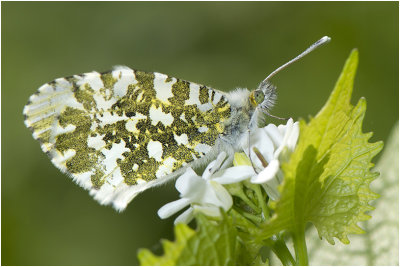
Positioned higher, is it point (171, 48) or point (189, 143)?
point (171, 48)

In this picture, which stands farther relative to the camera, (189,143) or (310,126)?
(189,143)

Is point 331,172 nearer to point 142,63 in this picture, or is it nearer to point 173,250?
point 173,250

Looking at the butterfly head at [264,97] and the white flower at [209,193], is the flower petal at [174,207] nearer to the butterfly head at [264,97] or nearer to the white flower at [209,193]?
the white flower at [209,193]

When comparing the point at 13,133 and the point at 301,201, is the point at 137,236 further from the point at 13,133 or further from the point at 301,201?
the point at 301,201

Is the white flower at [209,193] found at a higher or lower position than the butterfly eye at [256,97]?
lower

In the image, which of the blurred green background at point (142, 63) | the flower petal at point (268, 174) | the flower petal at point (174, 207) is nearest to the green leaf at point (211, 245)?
the flower petal at point (268, 174)

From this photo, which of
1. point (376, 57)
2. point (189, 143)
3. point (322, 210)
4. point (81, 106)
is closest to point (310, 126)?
point (322, 210)
